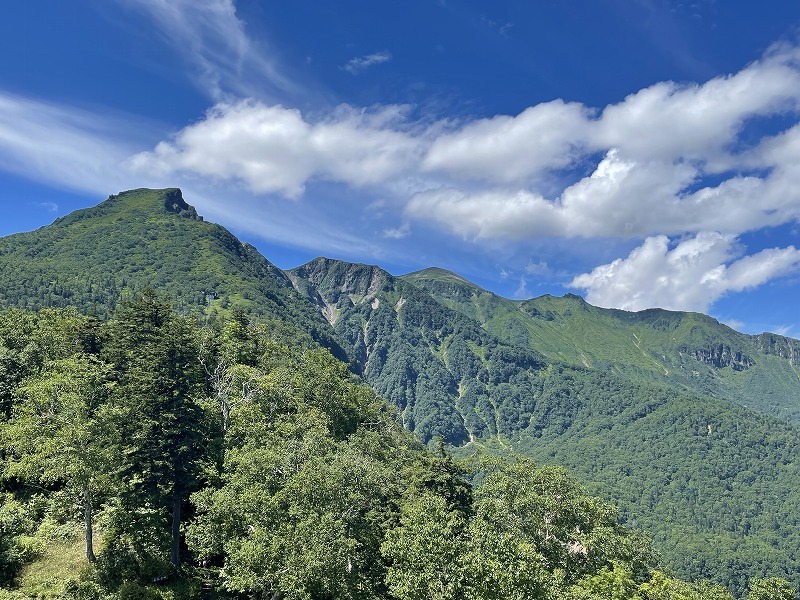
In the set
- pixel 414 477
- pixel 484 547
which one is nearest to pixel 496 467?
pixel 414 477

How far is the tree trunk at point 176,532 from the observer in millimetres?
46188

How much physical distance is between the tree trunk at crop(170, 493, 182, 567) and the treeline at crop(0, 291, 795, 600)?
5.8 inches

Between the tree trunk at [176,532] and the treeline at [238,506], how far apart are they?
0.15m

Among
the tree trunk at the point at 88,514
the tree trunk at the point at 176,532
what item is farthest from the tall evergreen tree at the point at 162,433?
the tree trunk at the point at 88,514

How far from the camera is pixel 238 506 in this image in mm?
40625

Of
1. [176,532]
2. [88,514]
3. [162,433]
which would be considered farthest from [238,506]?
[176,532]

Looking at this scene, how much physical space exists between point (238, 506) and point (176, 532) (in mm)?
12576

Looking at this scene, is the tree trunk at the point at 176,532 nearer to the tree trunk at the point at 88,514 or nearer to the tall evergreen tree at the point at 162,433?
the tall evergreen tree at the point at 162,433

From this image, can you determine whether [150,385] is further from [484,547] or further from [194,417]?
[484,547]

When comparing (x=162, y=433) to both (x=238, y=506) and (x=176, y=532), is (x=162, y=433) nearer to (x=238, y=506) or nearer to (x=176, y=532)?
(x=176, y=532)

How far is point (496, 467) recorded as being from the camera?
225 feet

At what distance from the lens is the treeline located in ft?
119

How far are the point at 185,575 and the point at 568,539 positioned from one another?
39572 mm

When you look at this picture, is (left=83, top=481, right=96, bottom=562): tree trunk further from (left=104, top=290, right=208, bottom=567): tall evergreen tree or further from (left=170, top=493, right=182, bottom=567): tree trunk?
(left=170, top=493, right=182, bottom=567): tree trunk
